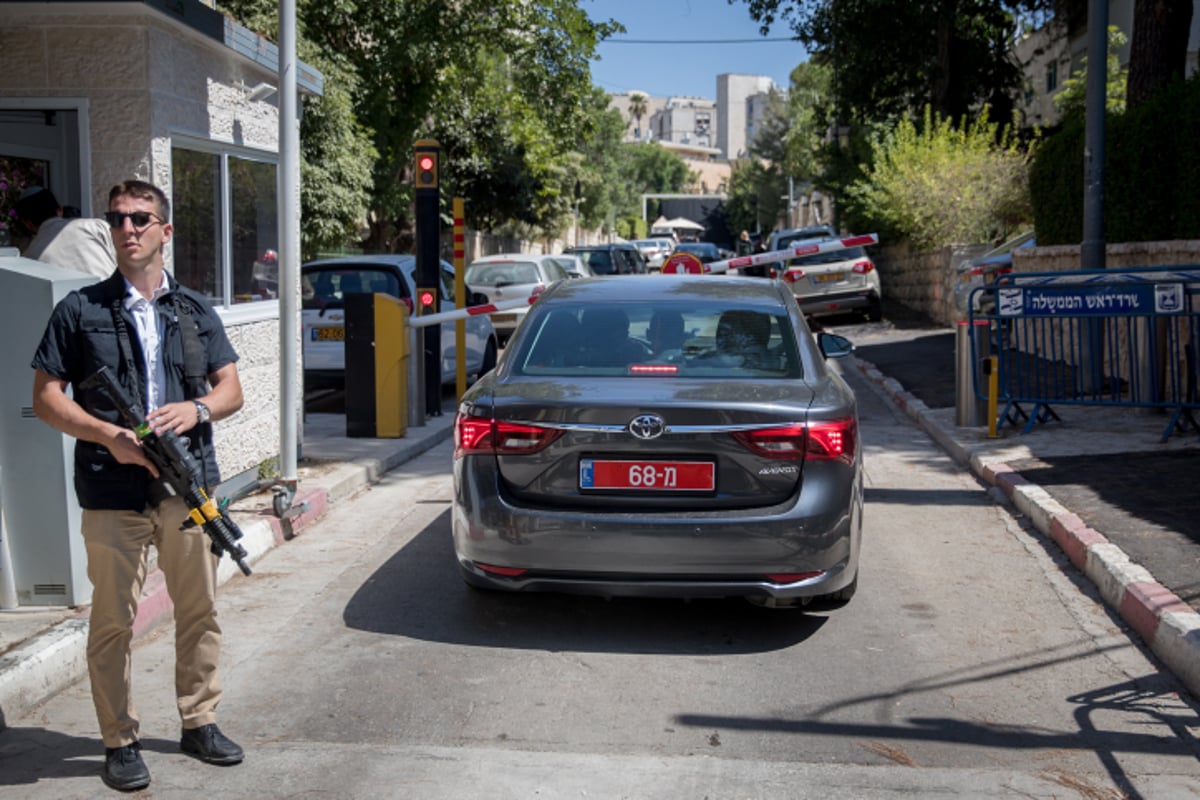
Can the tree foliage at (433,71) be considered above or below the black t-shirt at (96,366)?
above

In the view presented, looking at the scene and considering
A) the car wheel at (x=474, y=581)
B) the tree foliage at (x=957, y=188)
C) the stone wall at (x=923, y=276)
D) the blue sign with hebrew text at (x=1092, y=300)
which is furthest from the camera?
the tree foliage at (x=957, y=188)

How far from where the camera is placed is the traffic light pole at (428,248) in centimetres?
1217

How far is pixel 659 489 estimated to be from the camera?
18.3ft

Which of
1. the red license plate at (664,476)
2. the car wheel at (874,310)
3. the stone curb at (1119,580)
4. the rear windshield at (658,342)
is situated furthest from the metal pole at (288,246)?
the car wheel at (874,310)

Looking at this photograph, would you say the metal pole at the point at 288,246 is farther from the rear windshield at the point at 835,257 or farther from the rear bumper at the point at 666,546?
the rear windshield at the point at 835,257

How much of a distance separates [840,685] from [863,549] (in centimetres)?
253

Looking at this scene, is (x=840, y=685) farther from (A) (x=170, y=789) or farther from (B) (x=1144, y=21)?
(B) (x=1144, y=21)

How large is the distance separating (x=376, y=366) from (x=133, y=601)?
727 centimetres

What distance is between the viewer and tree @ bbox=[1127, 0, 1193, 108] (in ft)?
50.4

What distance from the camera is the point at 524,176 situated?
123 ft

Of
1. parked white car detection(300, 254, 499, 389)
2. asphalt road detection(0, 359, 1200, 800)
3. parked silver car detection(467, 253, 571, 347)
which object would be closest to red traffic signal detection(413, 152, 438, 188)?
parked white car detection(300, 254, 499, 389)

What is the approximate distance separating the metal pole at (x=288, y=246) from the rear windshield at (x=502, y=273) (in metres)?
13.8

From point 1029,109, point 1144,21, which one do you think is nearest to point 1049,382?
point 1144,21

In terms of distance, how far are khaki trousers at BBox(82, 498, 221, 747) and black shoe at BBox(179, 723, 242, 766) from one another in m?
0.03
